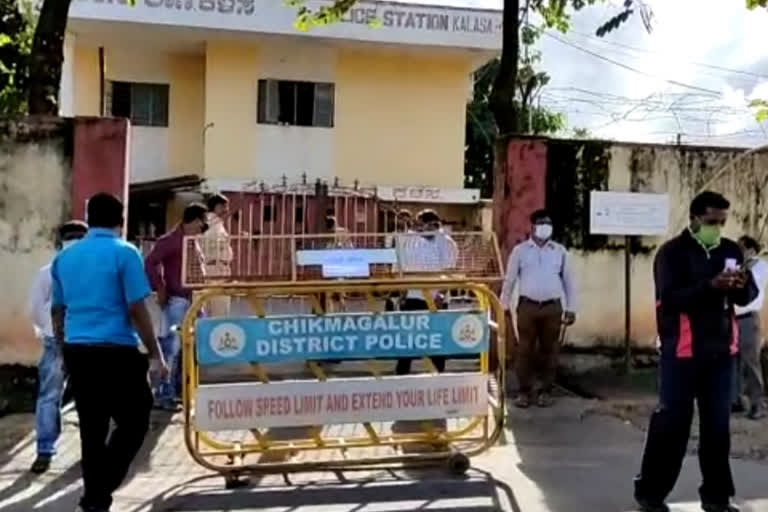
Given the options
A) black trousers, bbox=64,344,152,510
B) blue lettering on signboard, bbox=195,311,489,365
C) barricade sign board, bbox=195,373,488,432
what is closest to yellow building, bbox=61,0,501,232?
blue lettering on signboard, bbox=195,311,489,365

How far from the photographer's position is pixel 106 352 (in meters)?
6.27

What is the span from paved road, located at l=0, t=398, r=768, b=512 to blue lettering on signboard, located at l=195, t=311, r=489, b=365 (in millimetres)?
820

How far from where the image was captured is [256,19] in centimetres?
2117

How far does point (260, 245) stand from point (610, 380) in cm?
497

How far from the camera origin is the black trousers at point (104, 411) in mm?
6270

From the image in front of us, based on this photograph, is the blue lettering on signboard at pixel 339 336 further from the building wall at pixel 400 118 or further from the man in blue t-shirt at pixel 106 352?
the building wall at pixel 400 118

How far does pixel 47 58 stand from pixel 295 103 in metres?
11.7

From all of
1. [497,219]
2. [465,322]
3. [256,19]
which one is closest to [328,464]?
[465,322]

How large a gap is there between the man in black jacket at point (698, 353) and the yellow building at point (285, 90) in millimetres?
15666

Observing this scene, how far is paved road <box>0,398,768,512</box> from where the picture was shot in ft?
22.2

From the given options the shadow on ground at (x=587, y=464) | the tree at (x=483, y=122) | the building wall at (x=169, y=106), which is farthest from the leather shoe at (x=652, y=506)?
the tree at (x=483, y=122)

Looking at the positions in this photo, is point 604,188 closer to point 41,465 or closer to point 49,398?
point 49,398

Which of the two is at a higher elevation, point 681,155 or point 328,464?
point 681,155

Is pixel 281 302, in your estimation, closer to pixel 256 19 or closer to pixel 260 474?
pixel 260 474
